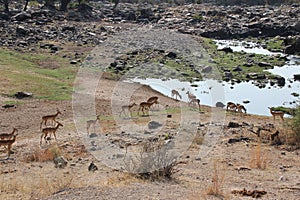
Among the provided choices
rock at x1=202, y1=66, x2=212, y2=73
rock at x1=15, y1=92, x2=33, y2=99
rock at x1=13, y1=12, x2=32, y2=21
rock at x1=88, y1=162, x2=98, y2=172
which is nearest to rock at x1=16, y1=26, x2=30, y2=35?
rock at x1=13, y1=12, x2=32, y2=21

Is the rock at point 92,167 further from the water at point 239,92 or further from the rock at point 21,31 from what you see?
the rock at point 21,31

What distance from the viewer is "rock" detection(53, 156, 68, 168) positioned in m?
12.7

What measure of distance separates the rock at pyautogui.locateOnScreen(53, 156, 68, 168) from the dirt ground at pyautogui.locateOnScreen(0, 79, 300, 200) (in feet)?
0.55

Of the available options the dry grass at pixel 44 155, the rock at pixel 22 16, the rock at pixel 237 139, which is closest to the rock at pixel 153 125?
the rock at pixel 237 139

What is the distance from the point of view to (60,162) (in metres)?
12.8

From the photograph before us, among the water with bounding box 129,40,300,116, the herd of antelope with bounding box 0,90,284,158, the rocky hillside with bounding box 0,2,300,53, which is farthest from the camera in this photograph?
the rocky hillside with bounding box 0,2,300,53

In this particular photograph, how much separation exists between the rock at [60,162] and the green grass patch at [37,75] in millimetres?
10726

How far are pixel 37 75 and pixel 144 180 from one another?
18882 mm

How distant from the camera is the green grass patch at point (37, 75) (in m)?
24.4

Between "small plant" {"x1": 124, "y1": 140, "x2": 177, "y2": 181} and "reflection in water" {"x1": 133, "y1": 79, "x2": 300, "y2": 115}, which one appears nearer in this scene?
"small plant" {"x1": 124, "y1": 140, "x2": 177, "y2": 181}

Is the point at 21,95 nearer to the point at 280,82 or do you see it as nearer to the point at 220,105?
the point at 220,105

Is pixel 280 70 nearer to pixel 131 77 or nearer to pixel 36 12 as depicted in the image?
pixel 131 77

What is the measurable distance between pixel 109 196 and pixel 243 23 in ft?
188

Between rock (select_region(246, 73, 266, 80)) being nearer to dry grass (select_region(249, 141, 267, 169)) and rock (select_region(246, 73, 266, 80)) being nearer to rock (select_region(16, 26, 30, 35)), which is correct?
dry grass (select_region(249, 141, 267, 169))
